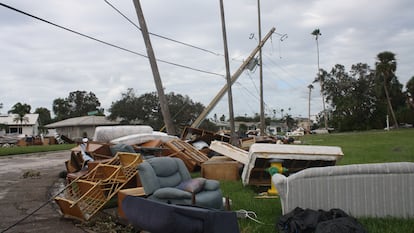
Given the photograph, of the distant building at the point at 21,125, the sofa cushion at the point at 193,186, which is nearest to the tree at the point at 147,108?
the distant building at the point at 21,125

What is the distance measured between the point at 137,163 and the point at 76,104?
3241 inches

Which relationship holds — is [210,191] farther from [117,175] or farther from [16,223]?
[16,223]

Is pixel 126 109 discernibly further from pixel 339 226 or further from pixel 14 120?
pixel 339 226

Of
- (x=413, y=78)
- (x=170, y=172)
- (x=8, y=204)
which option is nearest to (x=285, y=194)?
(x=170, y=172)

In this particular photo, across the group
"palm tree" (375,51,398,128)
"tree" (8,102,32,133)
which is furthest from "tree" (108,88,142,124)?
"palm tree" (375,51,398,128)

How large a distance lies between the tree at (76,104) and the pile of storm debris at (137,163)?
7435cm

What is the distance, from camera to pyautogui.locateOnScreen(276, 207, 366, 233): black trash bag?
434 centimetres

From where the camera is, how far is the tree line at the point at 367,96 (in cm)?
6206

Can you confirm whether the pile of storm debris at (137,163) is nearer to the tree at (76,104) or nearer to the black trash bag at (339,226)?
Result: the black trash bag at (339,226)

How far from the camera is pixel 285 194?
5602mm

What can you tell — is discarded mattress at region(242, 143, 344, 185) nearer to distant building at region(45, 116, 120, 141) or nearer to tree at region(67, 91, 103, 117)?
distant building at region(45, 116, 120, 141)

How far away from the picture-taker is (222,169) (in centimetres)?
990

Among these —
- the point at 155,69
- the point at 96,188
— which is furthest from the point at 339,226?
the point at 155,69

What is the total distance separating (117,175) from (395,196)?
4.27m
